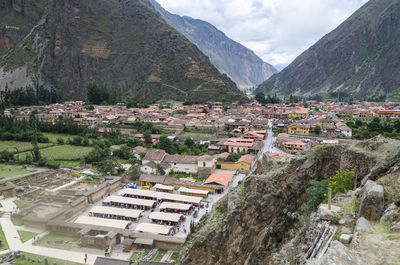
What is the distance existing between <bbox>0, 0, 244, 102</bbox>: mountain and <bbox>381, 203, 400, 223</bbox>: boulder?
319ft

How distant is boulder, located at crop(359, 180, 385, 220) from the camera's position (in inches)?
234

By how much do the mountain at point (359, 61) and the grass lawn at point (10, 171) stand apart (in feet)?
382

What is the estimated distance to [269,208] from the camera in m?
9.38

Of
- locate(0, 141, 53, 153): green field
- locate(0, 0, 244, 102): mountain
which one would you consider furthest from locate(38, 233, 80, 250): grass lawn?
locate(0, 0, 244, 102): mountain

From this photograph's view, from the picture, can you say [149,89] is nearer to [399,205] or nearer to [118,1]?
[118,1]

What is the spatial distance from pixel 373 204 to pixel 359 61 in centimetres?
15792

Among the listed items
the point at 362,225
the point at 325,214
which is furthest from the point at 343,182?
the point at 362,225

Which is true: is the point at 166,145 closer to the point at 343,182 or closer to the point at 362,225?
the point at 343,182

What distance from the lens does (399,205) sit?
231 inches

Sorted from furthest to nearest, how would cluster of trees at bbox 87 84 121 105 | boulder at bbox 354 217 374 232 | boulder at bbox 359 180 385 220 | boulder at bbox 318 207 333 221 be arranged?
cluster of trees at bbox 87 84 121 105 → boulder at bbox 318 207 333 221 → boulder at bbox 359 180 385 220 → boulder at bbox 354 217 374 232

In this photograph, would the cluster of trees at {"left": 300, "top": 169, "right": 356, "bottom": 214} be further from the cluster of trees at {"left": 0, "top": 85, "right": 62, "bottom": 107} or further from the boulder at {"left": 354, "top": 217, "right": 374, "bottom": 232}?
the cluster of trees at {"left": 0, "top": 85, "right": 62, "bottom": 107}

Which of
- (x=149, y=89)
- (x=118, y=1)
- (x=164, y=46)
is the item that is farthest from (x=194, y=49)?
(x=118, y=1)

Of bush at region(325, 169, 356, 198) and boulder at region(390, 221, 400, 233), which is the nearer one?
boulder at region(390, 221, 400, 233)

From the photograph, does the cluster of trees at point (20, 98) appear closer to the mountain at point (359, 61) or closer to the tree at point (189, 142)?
the tree at point (189, 142)
